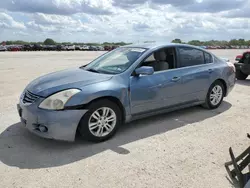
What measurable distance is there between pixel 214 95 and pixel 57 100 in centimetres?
365

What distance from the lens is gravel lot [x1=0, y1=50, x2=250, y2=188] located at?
3241mm

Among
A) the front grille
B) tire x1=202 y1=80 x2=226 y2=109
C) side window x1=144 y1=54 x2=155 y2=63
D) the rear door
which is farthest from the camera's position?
tire x1=202 y1=80 x2=226 y2=109

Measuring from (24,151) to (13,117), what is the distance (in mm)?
1750

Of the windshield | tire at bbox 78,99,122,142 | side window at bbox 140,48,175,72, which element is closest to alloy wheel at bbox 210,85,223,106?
side window at bbox 140,48,175,72

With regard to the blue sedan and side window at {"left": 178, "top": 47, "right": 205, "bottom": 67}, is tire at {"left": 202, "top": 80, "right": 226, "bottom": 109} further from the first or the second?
side window at {"left": 178, "top": 47, "right": 205, "bottom": 67}

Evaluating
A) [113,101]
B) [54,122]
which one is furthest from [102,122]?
[54,122]

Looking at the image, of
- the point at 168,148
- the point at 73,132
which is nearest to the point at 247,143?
the point at 168,148

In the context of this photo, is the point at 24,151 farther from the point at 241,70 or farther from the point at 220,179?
the point at 241,70

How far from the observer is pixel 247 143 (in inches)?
170

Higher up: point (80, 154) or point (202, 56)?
point (202, 56)

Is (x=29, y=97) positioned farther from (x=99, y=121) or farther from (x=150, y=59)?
(x=150, y=59)

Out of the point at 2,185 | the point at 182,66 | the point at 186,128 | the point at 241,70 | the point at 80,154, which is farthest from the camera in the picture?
the point at 241,70

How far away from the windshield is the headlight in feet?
3.38

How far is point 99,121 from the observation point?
423cm
